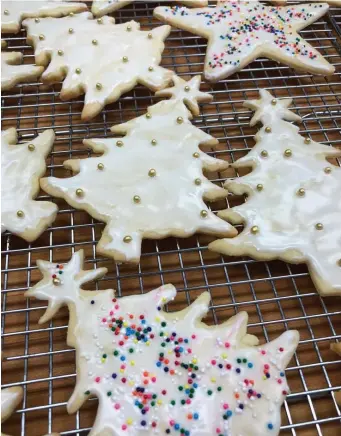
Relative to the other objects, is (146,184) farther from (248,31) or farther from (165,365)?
(248,31)

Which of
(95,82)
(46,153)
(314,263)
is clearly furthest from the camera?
(95,82)

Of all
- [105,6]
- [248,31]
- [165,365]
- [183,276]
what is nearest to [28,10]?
[105,6]

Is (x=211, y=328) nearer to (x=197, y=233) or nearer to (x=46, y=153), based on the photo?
(x=197, y=233)

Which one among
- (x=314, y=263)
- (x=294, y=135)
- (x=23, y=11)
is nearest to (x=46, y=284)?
(x=314, y=263)

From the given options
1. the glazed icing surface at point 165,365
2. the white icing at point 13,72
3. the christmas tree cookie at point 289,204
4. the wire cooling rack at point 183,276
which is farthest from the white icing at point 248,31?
the glazed icing surface at point 165,365

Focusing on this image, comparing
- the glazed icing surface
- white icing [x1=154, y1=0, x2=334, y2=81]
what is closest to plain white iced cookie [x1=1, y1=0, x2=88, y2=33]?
white icing [x1=154, y1=0, x2=334, y2=81]

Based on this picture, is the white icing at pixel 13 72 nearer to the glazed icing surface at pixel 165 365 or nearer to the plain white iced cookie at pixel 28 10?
the plain white iced cookie at pixel 28 10

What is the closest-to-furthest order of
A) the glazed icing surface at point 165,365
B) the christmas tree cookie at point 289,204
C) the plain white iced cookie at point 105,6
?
the glazed icing surface at point 165,365 < the christmas tree cookie at point 289,204 < the plain white iced cookie at point 105,6
